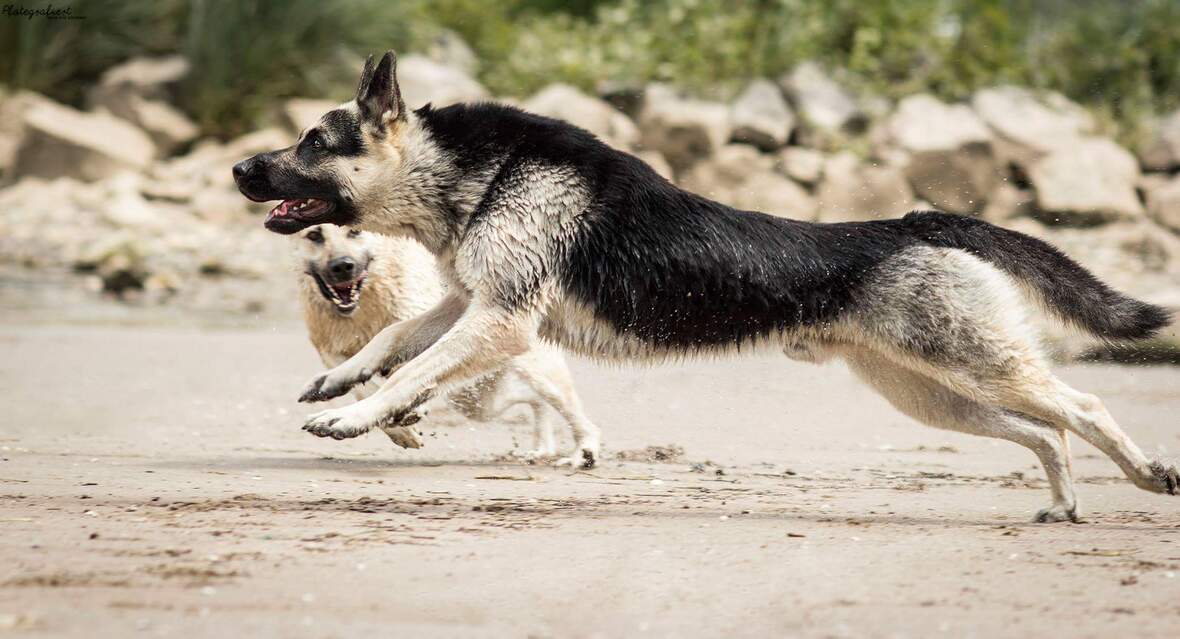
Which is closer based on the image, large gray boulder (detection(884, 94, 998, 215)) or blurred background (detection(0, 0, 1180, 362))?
blurred background (detection(0, 0, 1180, 362))

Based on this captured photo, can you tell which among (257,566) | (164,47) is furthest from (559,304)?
(164,47)

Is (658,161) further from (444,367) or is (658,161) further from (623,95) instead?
(444,367)

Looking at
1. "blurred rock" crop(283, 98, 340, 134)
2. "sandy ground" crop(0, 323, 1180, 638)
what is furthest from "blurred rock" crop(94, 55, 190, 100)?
"sandy ground" crop(0, 323, 1180, 638)

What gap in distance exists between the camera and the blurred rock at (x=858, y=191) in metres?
15.4

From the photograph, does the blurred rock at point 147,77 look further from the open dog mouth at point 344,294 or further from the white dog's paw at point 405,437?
the white dog's paw at point 405,437

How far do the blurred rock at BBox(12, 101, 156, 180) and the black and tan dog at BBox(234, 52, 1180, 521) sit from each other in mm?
11794

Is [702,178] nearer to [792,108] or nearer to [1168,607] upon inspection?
[792,108]

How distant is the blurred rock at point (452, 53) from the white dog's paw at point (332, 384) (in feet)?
43.0

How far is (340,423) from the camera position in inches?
203

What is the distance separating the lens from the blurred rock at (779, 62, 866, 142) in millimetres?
16281

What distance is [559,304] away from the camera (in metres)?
5.62

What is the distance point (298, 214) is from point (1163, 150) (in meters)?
13.0

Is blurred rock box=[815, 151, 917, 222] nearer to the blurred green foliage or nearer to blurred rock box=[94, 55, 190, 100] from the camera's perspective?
the blurred green foliage

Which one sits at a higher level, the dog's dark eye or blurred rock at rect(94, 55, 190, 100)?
blurred rock at rect(94, 55, 190, 100)
